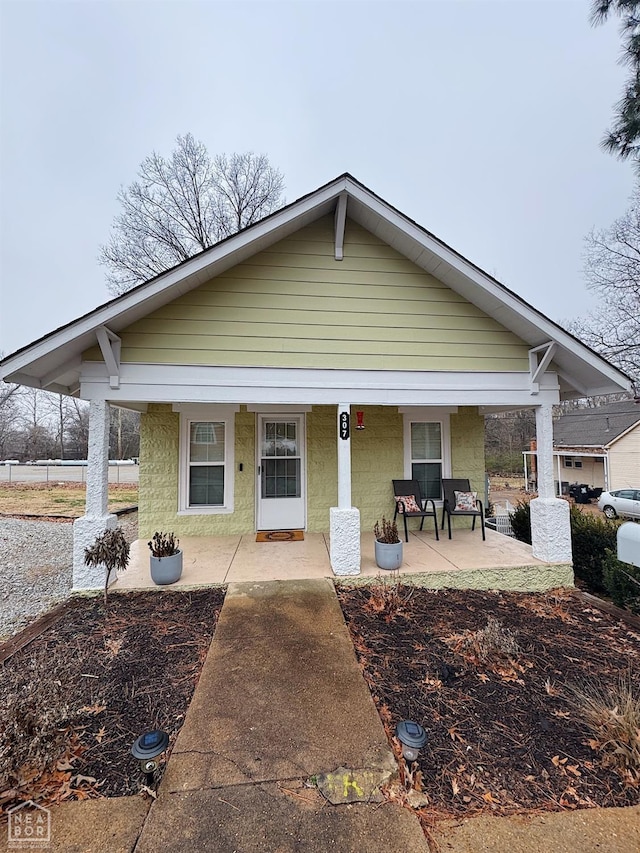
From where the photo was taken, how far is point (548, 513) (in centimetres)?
521

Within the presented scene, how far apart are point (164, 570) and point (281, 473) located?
104 inches

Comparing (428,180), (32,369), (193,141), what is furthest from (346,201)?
(428,180)

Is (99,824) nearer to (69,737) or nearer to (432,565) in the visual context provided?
(69,737)

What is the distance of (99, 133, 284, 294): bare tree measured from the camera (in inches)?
531

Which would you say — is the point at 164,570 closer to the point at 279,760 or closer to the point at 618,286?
the point at 279,760

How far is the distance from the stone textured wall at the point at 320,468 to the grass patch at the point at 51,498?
8.64 metres

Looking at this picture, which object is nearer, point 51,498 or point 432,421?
point 432,421

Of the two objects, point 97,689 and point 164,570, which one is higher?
point 164,570

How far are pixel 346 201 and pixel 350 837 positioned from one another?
566 centimetres

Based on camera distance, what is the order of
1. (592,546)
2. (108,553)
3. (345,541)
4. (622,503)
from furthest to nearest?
(622,503)
(592,546)
(345,541)
(108,553)

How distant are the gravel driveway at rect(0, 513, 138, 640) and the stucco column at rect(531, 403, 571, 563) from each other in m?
6.90

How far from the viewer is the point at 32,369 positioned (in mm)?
4363

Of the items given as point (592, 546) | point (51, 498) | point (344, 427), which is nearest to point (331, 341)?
point (344, 427)

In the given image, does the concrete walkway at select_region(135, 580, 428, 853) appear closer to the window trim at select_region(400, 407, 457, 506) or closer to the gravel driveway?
the gravel driveway
